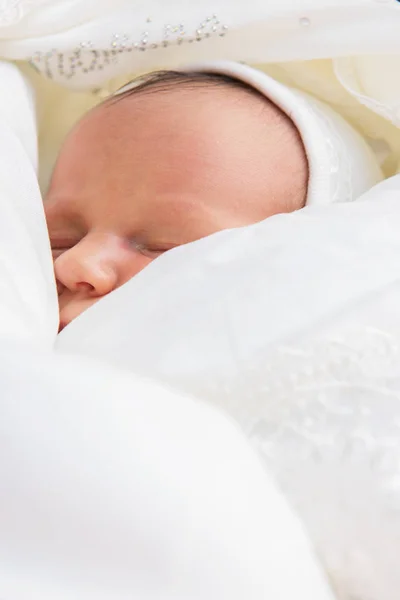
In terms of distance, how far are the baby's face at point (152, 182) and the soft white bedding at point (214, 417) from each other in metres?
0.09

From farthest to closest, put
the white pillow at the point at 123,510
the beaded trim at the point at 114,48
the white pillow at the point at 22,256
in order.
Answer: the beaded trim at the point at 114,48 < the white pillow at the point at 22,256 < the white pillow at the point at 123,510

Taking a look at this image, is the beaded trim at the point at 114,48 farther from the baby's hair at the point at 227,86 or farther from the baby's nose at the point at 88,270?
the baby's nose at the point at 88,270

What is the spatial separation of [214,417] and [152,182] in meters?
0.45

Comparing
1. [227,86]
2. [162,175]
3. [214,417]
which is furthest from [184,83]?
[214,417]

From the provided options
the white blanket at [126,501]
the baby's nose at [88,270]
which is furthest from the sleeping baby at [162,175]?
the white blanket at [126,501]

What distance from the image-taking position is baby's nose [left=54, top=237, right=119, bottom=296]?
708 mm

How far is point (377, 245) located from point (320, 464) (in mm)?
207

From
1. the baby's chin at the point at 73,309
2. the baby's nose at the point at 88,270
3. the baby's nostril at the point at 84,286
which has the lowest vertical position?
the baby's chin at the point at 73,309

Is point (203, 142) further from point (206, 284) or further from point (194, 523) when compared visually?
point (194, 523)

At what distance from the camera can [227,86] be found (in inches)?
37.5

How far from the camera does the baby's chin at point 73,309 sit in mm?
693

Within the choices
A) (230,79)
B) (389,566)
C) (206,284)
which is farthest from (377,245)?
(230,79)

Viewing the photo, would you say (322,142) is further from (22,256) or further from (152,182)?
(22,256)

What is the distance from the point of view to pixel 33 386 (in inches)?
14.9
